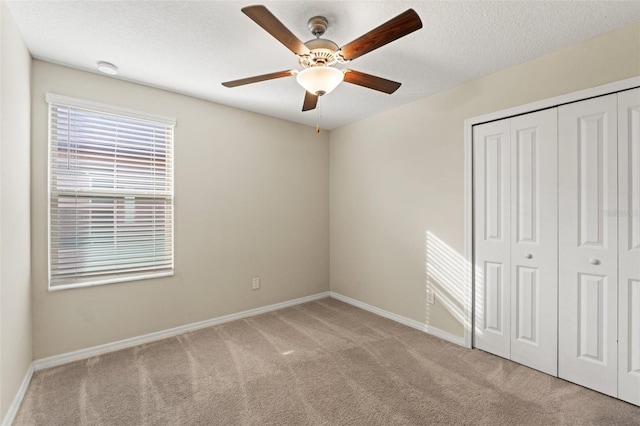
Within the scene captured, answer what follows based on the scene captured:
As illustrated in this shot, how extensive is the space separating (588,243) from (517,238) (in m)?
0.46

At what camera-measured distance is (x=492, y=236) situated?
2715 mm

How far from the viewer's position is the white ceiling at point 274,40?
6.02 ft

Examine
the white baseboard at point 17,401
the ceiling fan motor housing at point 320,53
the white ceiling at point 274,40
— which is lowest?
the white baseboard at point 17,401

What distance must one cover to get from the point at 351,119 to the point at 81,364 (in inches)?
148

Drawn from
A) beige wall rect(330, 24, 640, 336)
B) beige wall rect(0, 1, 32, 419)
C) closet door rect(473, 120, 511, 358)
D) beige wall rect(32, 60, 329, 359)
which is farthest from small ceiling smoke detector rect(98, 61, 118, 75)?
closet door rect(473, 120, 511, 358)

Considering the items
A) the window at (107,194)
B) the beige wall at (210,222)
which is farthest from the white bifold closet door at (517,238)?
the window at (107,194)

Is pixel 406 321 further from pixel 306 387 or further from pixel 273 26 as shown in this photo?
pixel 273 26

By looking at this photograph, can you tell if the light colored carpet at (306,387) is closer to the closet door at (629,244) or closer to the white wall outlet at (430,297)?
the closet door at (629,244)

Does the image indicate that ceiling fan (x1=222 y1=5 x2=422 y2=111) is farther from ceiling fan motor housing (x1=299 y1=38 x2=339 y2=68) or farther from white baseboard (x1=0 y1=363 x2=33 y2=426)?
white baseboard (x1=0 y1=363 x2=33 y2=426)

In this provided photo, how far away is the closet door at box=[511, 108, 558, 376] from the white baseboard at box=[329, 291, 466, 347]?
52 cm

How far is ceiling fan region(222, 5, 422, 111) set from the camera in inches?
58.2

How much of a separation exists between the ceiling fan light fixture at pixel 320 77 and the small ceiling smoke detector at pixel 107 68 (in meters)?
1.77

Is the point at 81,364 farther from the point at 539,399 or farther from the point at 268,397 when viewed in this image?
the point at 539,399

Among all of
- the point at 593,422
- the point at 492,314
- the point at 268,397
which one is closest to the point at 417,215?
the point at 492,314
